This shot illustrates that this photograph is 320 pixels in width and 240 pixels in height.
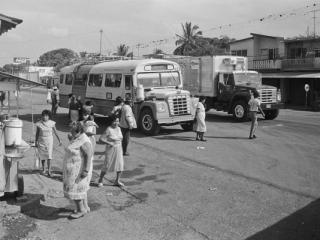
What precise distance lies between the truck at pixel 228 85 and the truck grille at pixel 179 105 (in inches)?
187

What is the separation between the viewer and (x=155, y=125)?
A: 15.3 m

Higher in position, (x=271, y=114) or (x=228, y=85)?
(x=228, y=85)

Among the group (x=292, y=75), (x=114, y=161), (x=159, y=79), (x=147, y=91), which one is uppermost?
(x=292, y=75)

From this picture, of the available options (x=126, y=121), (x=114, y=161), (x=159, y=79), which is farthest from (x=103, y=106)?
(x=114, y=161)

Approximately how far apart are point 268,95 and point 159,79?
611 cm

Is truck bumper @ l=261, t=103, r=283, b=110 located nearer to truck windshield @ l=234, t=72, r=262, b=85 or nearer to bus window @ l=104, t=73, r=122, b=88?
Answer: truck windshield @ l=234, t=72, r=262, b=85

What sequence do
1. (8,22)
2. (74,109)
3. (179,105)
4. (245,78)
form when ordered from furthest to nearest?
(245,78)
(74,109)
(179,105)
(8,22)

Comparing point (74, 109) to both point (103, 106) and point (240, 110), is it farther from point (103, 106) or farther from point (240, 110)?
point (240, 110)

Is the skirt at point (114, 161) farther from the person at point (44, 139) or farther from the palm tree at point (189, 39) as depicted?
the palm tree at point (189, 39)

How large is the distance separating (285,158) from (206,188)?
12.5 feet

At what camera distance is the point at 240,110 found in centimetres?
1998

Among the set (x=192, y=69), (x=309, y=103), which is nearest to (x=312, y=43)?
(x=309, y=103)

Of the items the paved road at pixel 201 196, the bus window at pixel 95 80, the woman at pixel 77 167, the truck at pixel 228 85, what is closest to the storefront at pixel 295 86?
the truck at pixel 228 85

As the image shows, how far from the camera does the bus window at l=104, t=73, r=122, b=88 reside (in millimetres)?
16953
